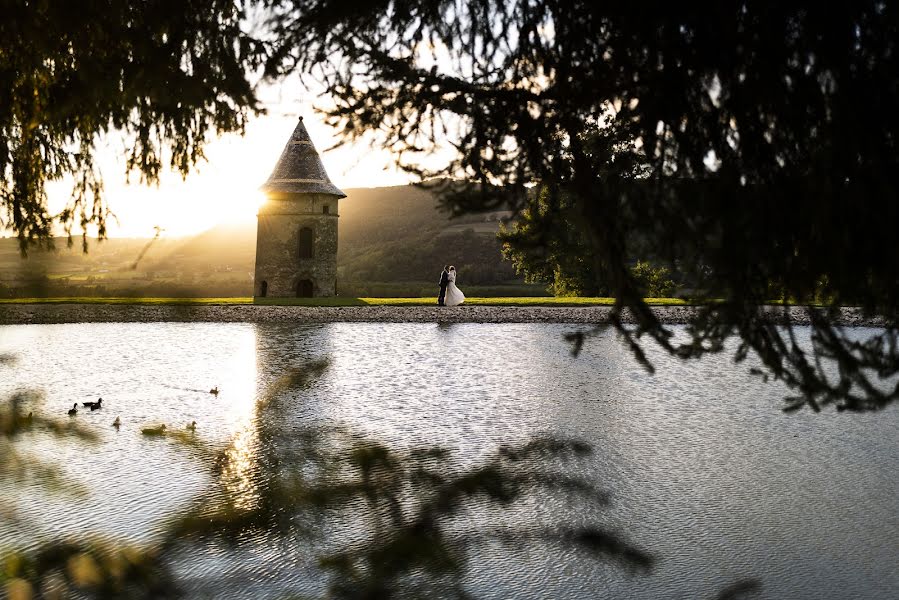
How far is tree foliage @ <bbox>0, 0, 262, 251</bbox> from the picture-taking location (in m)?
3.05

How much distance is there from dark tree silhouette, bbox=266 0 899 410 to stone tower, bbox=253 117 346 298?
32.4 meters

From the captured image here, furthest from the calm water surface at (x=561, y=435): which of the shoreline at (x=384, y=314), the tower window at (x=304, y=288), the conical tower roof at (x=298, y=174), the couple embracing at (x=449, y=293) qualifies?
the conical tower roof at (x=298, y=174)

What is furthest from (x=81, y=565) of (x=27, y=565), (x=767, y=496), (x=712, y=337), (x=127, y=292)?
(x=767, y=496)

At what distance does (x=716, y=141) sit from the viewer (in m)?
2.73

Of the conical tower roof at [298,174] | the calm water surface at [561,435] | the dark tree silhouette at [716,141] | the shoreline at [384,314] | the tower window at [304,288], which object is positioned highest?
the conical tower roof at [298,174]

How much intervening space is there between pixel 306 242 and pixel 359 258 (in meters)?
65.1

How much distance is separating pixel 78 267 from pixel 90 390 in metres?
9.77

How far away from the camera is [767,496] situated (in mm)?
6863

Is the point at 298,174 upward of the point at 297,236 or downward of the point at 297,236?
upward

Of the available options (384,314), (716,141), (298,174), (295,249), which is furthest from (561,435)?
(298,174)

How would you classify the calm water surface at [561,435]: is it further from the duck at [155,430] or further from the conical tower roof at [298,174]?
the conical tower roof at [298,174]

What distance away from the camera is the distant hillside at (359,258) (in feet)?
7.19

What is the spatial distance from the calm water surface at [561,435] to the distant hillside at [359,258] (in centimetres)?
46

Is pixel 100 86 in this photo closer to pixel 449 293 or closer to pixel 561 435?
pixel 561 435
